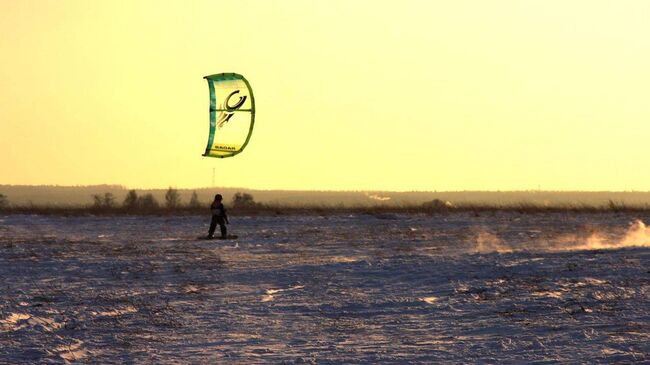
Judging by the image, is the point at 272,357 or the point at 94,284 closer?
the point at 272,357

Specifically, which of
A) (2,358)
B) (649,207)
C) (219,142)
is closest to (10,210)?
(219,142)

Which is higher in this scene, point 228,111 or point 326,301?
point 228,111

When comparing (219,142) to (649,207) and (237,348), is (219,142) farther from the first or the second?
(649,207)

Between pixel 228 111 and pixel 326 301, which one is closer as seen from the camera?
pixel 326 301

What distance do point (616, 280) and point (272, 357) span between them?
8795mm

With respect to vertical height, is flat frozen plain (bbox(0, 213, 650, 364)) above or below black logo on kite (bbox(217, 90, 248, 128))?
below

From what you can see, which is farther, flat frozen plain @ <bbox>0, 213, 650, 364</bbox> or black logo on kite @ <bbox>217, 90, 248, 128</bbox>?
black logo on kite @ <bbox>217, 90, 248, 128</bbox>

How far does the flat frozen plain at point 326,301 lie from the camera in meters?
11.4

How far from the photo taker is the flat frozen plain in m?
11.4

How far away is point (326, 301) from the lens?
15859 mm

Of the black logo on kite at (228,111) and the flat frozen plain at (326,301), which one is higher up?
the black logo on kite at (228,111)

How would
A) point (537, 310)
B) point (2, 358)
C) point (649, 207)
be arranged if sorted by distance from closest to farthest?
point (2, 358) < point (537, 310) < point (649, 207)

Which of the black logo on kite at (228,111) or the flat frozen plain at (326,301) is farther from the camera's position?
the black logo on kite at (228,111)

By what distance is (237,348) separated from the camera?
458 inches
